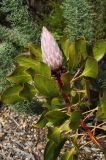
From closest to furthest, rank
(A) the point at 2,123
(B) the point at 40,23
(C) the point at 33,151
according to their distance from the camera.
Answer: (C) the point at 33,151
(A) the point at 2,123
(B) the point at 40,23

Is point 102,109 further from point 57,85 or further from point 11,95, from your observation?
point 11,95

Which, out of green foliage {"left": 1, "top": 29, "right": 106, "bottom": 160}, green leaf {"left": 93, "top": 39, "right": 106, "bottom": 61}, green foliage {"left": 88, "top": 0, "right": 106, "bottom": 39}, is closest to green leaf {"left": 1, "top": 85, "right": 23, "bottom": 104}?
green foliage {"left": 1, "top": 29, "right": 106, "bottom": 160}

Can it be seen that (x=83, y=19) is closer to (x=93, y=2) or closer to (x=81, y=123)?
(x=93, y=2)

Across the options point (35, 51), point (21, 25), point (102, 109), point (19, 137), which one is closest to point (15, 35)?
point (21, 25)

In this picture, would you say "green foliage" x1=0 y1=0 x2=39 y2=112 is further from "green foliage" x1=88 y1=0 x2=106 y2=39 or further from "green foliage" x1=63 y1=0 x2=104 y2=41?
"green foliage" x1=88 y1=0 x2=106 y2=39

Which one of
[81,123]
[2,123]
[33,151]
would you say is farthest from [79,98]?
[2,123]

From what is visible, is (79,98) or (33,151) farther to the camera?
(33,151)

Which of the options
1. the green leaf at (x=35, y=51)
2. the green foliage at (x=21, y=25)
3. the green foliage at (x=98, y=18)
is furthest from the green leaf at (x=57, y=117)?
the green foliage at (x=98, y=18)

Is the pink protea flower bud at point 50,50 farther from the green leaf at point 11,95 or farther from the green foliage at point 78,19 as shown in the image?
the green foliage at point 78,19
